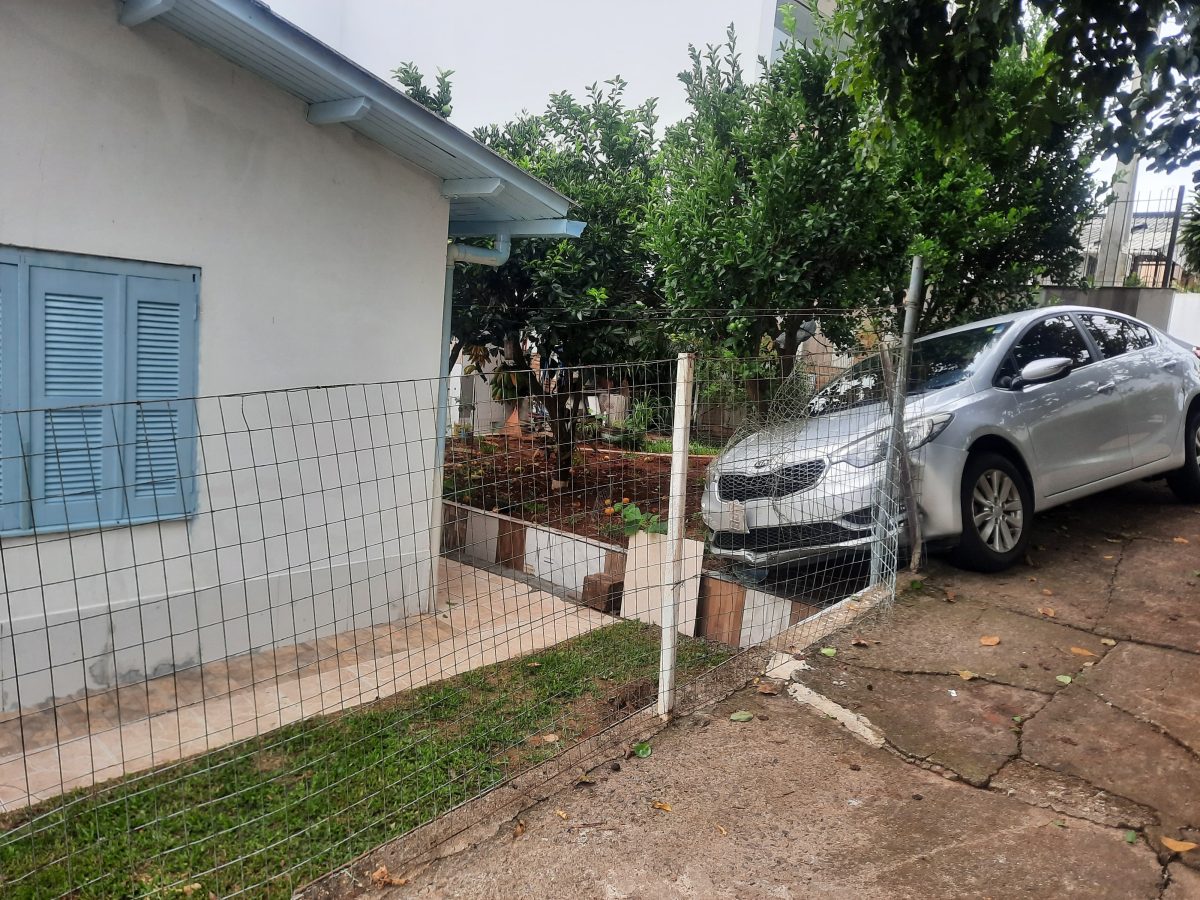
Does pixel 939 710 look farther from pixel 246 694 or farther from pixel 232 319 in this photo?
pixel 232 319

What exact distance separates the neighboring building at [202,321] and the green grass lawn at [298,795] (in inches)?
29.0

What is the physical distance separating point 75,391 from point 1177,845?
5431 millimetres

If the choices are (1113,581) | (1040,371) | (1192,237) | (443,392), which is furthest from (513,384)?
(1192,237)

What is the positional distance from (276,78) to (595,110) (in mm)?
4831

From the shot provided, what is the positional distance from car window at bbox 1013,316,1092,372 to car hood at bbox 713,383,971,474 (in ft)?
2.10

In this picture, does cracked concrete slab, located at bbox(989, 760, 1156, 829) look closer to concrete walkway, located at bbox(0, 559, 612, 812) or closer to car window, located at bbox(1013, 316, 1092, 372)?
concrete walkway, located at bbox(0, 559, 612, 812)

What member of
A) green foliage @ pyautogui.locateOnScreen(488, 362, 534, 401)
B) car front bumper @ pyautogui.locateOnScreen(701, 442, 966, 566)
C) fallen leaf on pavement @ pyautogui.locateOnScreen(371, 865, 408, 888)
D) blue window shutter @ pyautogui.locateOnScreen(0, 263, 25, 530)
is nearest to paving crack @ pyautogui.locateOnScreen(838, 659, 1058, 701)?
car front bumper @ pyautogui.locateOnScreen(701, 442, 966, 566)

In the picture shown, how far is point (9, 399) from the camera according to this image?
449cm

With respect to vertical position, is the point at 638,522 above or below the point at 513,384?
A: below

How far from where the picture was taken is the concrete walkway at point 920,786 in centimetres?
286

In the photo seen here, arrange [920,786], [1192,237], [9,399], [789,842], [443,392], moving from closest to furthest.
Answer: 1. [789,842]
2. [920,786]
3. [9,399]
4. [443,392]
5. [1192,237]

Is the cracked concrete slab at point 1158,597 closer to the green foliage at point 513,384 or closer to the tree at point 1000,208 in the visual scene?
the tree at point 1000,208

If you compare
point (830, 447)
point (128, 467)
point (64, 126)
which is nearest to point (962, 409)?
point (830, 447)

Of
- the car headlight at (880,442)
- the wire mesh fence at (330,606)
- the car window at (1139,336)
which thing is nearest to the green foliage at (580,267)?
the wire mesh fence at (330,606)
